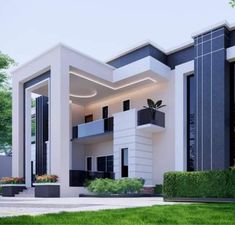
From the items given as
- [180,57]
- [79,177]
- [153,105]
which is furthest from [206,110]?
[79,177]

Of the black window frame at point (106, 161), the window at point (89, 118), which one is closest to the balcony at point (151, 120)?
the black window frame at point (106, 161)

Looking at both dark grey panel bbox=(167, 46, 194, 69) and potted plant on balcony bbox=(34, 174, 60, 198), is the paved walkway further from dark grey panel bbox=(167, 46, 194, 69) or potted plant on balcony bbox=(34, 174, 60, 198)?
dark grey panel bbox=(167, 46, 194, 69)

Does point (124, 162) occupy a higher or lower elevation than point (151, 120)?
lower

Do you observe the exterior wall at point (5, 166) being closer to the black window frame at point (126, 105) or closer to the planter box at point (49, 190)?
the black window frame at point (126, 105)

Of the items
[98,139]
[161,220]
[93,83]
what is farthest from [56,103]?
[161,220]

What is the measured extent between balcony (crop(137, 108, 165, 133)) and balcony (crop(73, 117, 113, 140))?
10.4 feet

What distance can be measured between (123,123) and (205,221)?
1897 centimetres

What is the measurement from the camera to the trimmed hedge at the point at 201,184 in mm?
15516

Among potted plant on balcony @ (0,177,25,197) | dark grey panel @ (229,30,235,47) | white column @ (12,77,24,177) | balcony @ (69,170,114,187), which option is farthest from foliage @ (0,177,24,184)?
dark grey panel @ (229,30,235,47)

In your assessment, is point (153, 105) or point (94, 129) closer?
point (153, 105)

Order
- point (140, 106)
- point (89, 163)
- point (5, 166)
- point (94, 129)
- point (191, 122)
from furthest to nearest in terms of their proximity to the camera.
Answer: point (5, 166) < point (89, 163) < point (94, 129) < point (140, 106) < point (191, 122)

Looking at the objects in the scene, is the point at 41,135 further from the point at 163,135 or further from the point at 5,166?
the point at 5,166

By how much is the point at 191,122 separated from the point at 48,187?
936cm

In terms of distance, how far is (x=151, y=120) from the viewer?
83.1ft
